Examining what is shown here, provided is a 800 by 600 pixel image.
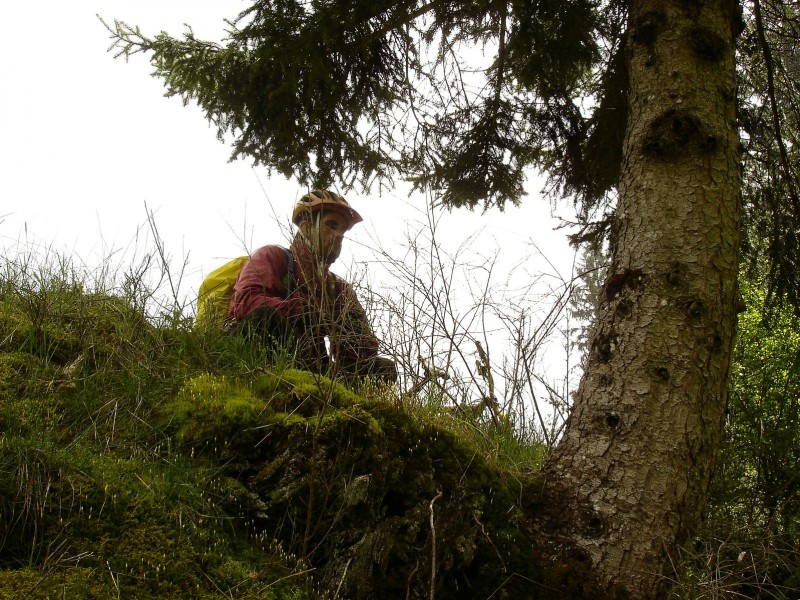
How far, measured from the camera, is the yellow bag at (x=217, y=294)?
12.4ft

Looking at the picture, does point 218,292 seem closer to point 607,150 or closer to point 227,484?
point 227,484

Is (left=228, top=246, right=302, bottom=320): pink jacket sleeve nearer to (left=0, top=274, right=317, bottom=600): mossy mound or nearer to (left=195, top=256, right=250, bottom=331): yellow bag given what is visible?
(left=195, top=256, right=250, bottom=331): yellow bag

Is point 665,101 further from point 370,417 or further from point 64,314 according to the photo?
point 64,314

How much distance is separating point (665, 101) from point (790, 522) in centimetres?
238

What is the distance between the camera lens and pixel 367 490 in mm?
2486

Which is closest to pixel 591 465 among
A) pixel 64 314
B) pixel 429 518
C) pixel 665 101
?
pixel 429 518

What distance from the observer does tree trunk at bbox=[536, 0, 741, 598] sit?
2.46 m

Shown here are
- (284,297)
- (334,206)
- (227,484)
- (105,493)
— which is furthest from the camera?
(334,206)

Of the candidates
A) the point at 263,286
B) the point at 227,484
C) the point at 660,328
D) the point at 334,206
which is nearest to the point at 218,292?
the point at 263,286

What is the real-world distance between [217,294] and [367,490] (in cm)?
222

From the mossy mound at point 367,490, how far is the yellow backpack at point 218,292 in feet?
3.21

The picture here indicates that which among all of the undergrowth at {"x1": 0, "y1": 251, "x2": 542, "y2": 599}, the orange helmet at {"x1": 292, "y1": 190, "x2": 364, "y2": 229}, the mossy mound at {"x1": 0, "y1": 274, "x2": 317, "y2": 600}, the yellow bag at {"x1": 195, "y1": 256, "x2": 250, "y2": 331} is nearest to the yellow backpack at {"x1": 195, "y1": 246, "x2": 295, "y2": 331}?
the yellow bag at {"x1": 195, "y1": 256, "x2": 250, "y2": 331}

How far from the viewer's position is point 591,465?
8.50 feet

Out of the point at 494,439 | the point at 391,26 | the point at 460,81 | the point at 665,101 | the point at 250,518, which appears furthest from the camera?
the point at 460,81
